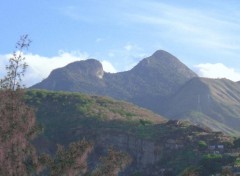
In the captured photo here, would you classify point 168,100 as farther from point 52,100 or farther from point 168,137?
point 168,137

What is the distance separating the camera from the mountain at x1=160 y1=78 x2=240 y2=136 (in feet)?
504

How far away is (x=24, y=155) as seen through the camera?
18219 millimetres

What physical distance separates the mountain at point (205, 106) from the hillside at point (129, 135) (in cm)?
6499

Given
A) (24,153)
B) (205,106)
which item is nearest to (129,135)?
(24,153)

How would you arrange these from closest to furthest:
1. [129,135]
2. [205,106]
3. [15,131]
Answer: [15,131]
[129,135]
[205,106]

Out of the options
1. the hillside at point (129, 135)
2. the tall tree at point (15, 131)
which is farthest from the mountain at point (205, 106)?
the tall tree at point (15, 131)

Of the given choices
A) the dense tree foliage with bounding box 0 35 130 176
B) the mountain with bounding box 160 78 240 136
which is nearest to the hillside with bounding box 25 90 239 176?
the dense tree foliage with bounding box 0 35 130 176

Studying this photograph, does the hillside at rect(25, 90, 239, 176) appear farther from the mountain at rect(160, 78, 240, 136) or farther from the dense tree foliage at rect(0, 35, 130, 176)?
the mountain at rect(160, 78, 240, 136)

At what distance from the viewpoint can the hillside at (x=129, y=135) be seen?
5884cm

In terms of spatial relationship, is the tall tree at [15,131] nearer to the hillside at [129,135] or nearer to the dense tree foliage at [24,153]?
the dense tree foliage at [24,153]

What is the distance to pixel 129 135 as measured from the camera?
68.2m

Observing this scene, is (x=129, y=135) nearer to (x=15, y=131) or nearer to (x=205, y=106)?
(x=15, y=131)

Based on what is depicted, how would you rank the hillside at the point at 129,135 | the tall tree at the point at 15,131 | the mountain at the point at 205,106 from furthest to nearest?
the mountain at the point at 205,106, the hillside at the point at 129,135, the tall tree at the point at 15,131

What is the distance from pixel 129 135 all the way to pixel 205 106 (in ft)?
346
